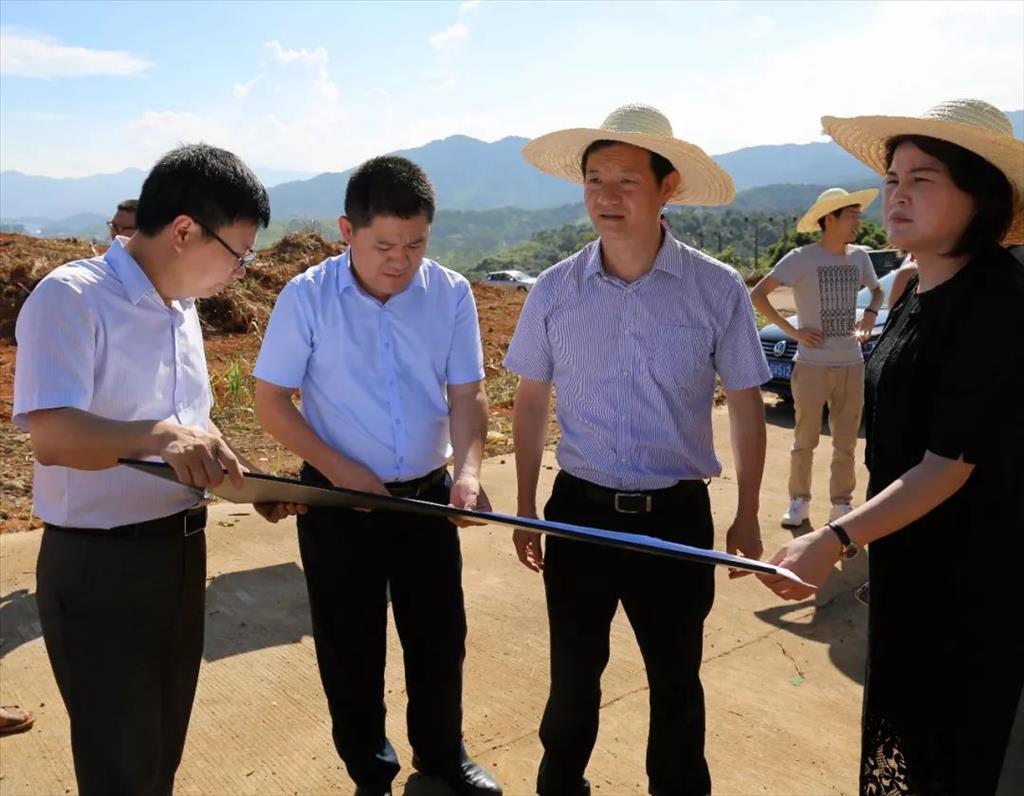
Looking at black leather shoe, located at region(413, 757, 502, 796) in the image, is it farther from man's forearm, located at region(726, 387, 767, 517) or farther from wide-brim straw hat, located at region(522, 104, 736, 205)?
wide-brim straw hat, located at region(522, 104, 736, 205)

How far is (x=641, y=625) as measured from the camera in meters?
2.51

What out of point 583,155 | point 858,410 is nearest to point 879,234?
point 858,410

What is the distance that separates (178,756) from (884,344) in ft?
7.19

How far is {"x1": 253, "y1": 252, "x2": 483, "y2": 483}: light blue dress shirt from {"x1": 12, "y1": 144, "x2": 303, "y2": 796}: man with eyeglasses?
467mm

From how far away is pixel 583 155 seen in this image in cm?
268

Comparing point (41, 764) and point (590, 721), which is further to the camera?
point (41, 764)

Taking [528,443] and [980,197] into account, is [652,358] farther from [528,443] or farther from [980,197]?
[980,197]

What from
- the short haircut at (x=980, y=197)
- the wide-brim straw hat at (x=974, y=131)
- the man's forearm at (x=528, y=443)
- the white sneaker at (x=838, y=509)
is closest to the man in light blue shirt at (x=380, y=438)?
the man's forearm at (x=528, y=443)

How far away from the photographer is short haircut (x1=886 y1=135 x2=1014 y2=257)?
200 centimetres

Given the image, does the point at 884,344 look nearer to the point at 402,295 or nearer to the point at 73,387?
the point at 402,295

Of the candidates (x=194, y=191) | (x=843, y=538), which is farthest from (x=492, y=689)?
(x=194, y=191)

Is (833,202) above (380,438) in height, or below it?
above

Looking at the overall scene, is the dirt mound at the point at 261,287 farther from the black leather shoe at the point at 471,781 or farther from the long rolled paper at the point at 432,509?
the long rolled paper at the point at 432,509

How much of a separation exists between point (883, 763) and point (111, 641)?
6.28 ft
